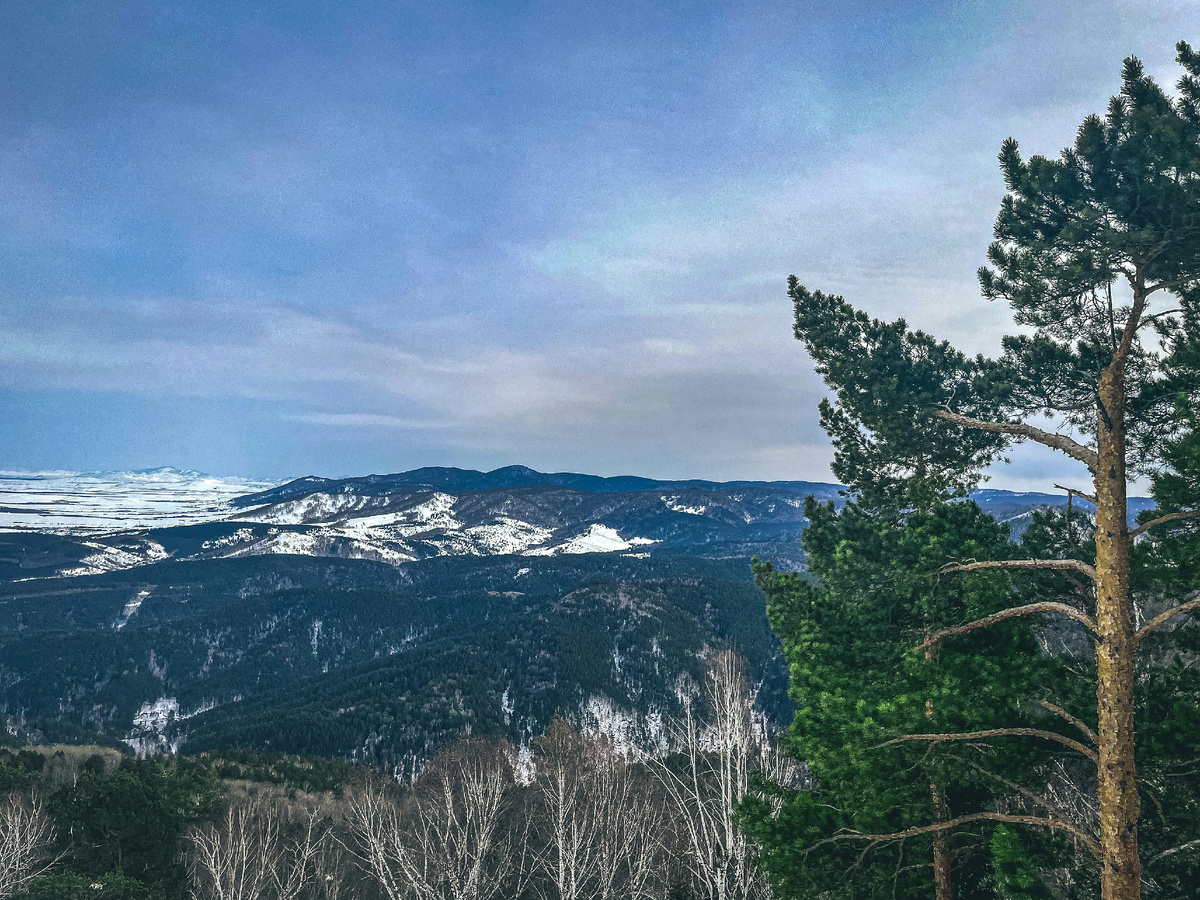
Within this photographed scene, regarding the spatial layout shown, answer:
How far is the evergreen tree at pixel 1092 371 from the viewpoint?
8.86m

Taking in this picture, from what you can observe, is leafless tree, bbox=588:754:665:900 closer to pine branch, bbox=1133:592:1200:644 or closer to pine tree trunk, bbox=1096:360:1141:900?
pine tree trunk, bbox=1096:360:1141:900

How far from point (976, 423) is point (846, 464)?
4594 millimetres

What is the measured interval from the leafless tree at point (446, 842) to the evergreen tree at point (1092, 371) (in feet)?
51.5

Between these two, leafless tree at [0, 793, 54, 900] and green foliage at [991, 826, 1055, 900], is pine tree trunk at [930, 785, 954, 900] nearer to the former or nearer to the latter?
green foliage at [991, 826, 1055, 900]

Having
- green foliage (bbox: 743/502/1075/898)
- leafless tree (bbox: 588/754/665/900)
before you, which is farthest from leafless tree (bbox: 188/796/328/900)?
green foliage (bbox: 743/502/1075/898)

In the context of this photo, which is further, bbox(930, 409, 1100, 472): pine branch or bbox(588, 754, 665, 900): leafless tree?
bbox(588, 754, 665, 900): leafless tree

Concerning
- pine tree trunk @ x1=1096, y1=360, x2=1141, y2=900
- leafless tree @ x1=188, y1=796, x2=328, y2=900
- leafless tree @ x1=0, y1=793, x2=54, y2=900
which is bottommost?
leafless tree @ x1=188, y1=796, x2=328, y2=900

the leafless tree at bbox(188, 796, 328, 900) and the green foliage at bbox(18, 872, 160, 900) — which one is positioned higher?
the green foliage at bbox(18, 872, 160, 900)

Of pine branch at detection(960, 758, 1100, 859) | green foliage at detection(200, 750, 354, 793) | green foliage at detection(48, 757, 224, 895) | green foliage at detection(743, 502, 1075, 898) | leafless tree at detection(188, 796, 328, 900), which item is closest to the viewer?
pine branch at detection(960, 758, 1100, 859)

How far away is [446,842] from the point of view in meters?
24.8

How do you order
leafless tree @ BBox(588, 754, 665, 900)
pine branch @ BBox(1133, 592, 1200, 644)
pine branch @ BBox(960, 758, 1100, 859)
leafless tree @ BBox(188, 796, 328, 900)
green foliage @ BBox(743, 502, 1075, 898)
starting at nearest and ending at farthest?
pine branch @ BBox(1133, 592, 1200, 644) → pine branch @ BBox(960, 758, 1100, 859) → green foliage @ BBox(743, 502, 1075, 898) → leafless tree @ BBox(588, 754, 665, 900) → leafless tree @ BBox(188, 796, 328, 900)

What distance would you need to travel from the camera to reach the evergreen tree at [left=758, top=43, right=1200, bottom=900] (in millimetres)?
8859

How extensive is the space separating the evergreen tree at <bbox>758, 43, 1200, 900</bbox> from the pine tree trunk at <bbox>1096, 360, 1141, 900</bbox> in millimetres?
20

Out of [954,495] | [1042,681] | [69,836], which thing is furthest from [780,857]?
[69,836]
